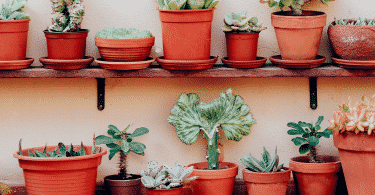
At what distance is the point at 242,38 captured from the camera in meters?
2.41

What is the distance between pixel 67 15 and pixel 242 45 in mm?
803

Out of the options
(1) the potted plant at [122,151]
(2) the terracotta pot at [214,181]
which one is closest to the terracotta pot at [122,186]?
(1) the potted plant at [122,151]

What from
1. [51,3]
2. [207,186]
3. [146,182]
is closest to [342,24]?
[207,186]

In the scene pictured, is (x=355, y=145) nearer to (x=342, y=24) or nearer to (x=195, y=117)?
(x=342, y=24)

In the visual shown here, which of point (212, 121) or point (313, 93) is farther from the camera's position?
point (313, 93)

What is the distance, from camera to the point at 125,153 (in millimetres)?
2441

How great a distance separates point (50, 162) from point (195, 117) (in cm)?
68

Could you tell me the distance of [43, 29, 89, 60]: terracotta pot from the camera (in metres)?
2.39

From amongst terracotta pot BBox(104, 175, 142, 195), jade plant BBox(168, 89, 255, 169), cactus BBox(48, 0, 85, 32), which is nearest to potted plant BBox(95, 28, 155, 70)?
cactus BBox(48, 0, 85, 32)

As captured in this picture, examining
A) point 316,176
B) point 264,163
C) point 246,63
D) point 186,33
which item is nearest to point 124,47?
point 186,33

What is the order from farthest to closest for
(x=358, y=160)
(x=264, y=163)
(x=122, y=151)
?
(x=122, y=151)
(x=264, y=163)
(x=358, y=160)

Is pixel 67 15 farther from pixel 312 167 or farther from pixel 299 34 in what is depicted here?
pixel 312 167

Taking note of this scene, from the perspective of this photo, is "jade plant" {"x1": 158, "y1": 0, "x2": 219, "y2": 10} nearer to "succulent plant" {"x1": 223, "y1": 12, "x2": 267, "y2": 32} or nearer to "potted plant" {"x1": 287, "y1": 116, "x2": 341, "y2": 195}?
"succulent plant" {"x1": 223, "y1": 12, "x2": 267, "y2": 32}

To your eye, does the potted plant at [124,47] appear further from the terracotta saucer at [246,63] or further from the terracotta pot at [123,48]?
the terracotta saucer at [246,63]
